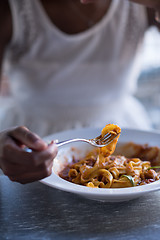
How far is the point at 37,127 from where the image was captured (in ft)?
6.73

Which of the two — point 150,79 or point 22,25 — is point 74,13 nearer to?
point 22,25

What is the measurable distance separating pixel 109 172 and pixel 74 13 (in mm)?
1240

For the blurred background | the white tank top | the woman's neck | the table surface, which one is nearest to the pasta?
the table surface

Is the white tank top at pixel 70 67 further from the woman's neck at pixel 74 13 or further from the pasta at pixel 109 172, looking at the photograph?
the pasta at pixel 109 172

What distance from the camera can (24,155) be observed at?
2.38 ft

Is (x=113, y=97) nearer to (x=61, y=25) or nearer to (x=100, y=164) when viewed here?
(x=61, y=25)

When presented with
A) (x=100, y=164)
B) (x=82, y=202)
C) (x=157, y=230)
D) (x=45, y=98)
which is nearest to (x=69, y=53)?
(x=45, y=98)

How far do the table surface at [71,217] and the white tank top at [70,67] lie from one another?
3.52 feet

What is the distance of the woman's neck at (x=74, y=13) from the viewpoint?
191 cm

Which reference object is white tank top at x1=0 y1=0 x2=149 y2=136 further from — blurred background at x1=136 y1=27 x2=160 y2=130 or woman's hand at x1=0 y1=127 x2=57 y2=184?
blurred background at x1=136 y1=27 x2=160 y2=130

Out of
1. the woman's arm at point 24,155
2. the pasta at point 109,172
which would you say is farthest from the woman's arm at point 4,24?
the woman's arm at point 24,155

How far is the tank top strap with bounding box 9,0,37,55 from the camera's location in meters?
1.83

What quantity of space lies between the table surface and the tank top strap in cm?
119

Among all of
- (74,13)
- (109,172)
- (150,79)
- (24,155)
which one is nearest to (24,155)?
(24,155)
